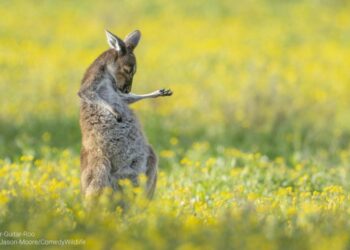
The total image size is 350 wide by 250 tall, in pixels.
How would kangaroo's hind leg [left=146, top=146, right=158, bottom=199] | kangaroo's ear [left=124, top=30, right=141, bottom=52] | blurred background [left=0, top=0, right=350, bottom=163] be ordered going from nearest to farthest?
kangaroo's hind leg [left=146, top=146, right=158, bottom=199]
kangaroo's ear [left=124, top=30, right=141, bottom=52]
blurred background [left=0, top=0, right=350, bottom=163]

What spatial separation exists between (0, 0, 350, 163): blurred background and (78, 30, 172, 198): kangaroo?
386 centimetres

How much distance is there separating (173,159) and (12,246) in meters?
5.26

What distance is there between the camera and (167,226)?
5.24 m

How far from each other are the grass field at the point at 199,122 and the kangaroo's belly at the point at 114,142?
44 cm

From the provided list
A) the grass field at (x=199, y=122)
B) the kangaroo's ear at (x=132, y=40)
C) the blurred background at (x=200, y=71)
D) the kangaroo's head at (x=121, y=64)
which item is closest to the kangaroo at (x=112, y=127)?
the kangaroo's head at (x=121, y=64)

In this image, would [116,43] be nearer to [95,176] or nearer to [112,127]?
[112,127]

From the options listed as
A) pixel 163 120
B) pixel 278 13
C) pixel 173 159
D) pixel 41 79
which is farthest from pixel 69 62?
pixel 278 13

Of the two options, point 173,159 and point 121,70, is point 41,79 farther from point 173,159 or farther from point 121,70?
point 121,70

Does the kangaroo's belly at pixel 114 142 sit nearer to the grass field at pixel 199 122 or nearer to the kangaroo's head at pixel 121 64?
the kangaroo's head at pixel 121 64

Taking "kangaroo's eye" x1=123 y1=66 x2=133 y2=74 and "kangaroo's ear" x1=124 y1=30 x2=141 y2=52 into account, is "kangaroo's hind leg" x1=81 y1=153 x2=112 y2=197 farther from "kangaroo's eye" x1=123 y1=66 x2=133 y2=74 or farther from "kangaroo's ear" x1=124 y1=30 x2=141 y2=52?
"kangaroo's ear" x1=124 y1=30 x2=141 y2=52

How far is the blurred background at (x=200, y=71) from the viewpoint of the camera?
1198cm

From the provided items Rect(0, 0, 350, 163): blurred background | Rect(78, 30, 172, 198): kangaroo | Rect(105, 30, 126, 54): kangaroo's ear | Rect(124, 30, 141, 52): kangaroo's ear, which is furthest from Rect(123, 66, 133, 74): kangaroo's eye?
Rect(0, 0, 350, 163): blurred background

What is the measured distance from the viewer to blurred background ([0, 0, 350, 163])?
12.0 metres

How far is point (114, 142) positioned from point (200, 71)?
9582mm
